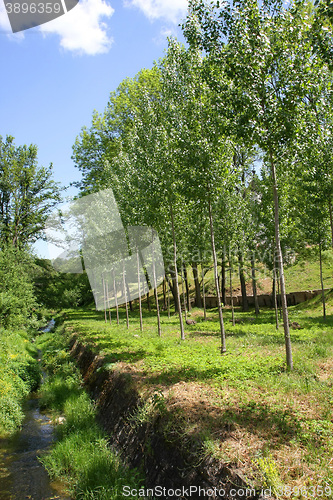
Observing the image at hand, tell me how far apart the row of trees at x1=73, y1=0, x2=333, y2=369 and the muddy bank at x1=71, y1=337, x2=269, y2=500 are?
3.61 meters

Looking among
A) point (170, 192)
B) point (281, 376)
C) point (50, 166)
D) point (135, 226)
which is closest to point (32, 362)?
point (135, 226)

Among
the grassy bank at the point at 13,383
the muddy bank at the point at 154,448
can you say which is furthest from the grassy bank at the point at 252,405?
the grassy bank at the point at 13,383

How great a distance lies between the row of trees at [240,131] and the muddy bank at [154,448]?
11.8 ft

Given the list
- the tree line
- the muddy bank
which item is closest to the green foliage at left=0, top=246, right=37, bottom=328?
the tree line

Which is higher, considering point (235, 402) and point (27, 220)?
point (27, 220)

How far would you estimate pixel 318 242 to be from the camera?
840 inches

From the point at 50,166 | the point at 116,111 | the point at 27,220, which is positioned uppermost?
the point at 116,111

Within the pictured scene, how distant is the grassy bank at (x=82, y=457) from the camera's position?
7207 mm

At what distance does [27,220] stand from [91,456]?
29.2 m

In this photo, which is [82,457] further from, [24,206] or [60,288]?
[60,288]

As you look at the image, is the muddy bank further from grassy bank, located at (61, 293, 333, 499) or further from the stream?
the stream

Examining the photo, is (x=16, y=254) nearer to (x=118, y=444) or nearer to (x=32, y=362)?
(x=32, y=362)

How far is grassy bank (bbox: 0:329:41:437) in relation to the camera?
1134 centimetres

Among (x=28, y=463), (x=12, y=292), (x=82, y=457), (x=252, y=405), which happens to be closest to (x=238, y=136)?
(x=252, y=405)
